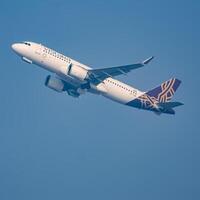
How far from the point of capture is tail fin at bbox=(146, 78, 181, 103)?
3282 inches

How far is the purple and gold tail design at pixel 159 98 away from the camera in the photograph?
80.6 metres

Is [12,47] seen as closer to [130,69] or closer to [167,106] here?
[130,69]

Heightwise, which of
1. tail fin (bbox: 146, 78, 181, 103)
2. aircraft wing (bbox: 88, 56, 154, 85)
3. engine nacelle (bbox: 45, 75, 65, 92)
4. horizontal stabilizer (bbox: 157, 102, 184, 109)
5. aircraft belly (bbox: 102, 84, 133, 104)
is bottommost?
engine nacelle (bbox: 45, 75, 65, 92)

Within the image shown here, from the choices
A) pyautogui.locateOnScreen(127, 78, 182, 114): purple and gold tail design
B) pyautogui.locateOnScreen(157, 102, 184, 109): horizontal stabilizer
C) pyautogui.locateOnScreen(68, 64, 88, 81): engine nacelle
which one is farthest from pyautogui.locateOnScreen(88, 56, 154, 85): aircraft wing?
pyautogui.locateOnScreen(157, 102, 184, 109): horizontal stabilizer

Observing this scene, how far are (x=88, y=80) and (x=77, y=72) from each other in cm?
198

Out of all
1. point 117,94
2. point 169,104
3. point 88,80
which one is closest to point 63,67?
point 88,80

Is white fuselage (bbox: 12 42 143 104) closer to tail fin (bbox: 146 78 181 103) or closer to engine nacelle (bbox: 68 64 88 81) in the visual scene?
engine nacelle (bbox: 68 64 88 81)

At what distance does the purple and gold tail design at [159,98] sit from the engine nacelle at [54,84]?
892cm

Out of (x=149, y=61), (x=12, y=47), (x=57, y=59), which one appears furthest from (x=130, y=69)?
(x=12, y=47)

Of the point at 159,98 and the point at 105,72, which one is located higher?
the point at 159,98

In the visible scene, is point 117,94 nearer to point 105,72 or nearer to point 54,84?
point 105,72

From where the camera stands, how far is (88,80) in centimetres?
7900

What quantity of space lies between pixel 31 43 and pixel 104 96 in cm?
1109

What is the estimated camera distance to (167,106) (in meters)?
79.1
